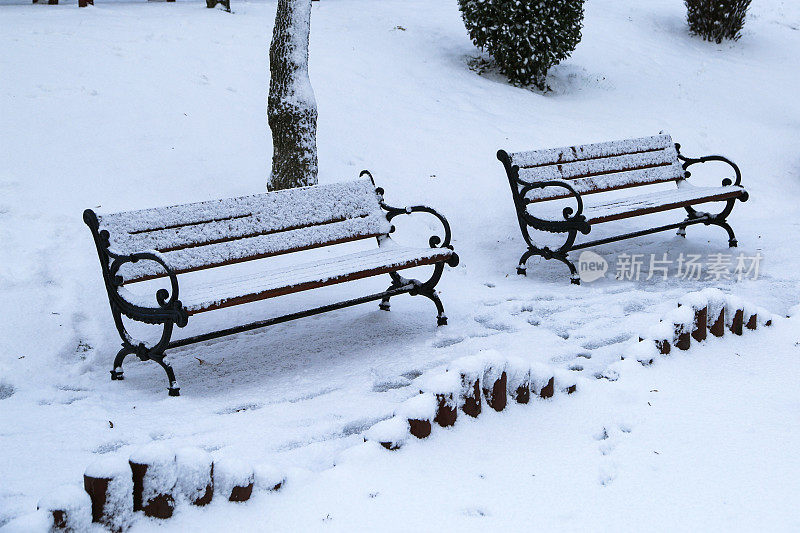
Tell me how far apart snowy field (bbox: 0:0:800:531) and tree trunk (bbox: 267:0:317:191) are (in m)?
0.63

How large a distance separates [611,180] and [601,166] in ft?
0.47

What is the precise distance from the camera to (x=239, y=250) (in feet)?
15.4

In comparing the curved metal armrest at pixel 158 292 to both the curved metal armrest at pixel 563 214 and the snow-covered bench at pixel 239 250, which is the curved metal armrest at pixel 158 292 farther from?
the curved metal armrest at pixel 563 214

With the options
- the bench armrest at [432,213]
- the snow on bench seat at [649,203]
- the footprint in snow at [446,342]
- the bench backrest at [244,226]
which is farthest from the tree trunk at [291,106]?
the footprint in snow at [446,342]

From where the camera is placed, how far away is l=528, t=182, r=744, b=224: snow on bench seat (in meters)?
5.92

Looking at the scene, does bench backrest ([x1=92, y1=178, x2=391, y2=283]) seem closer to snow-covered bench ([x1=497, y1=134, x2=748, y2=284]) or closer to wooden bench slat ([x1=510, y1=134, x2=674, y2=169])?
snow-covered bench ([x1=497, y1=134, x2=748, y2=284])

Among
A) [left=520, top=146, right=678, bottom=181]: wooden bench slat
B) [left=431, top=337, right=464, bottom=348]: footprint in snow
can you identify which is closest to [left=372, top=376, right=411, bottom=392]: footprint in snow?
[left=431, top=337, right=464, bottom=348]: footprint in snow

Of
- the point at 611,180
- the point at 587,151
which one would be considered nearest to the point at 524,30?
the point at 587,151

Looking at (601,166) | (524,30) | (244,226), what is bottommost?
(244,226)

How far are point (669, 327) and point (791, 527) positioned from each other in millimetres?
1372

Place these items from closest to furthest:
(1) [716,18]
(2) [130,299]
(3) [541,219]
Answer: (2) [130,299], (3) [541,219], (1) [716,18]

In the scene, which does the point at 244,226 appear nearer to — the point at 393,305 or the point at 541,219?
the point at 393,305

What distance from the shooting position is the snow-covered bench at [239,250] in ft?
13.4

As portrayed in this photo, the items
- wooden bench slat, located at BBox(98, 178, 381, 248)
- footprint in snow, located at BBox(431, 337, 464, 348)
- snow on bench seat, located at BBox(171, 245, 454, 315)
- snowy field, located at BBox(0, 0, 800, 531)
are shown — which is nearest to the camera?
snowy field, located at BBox(0, 0, 800, 531)
